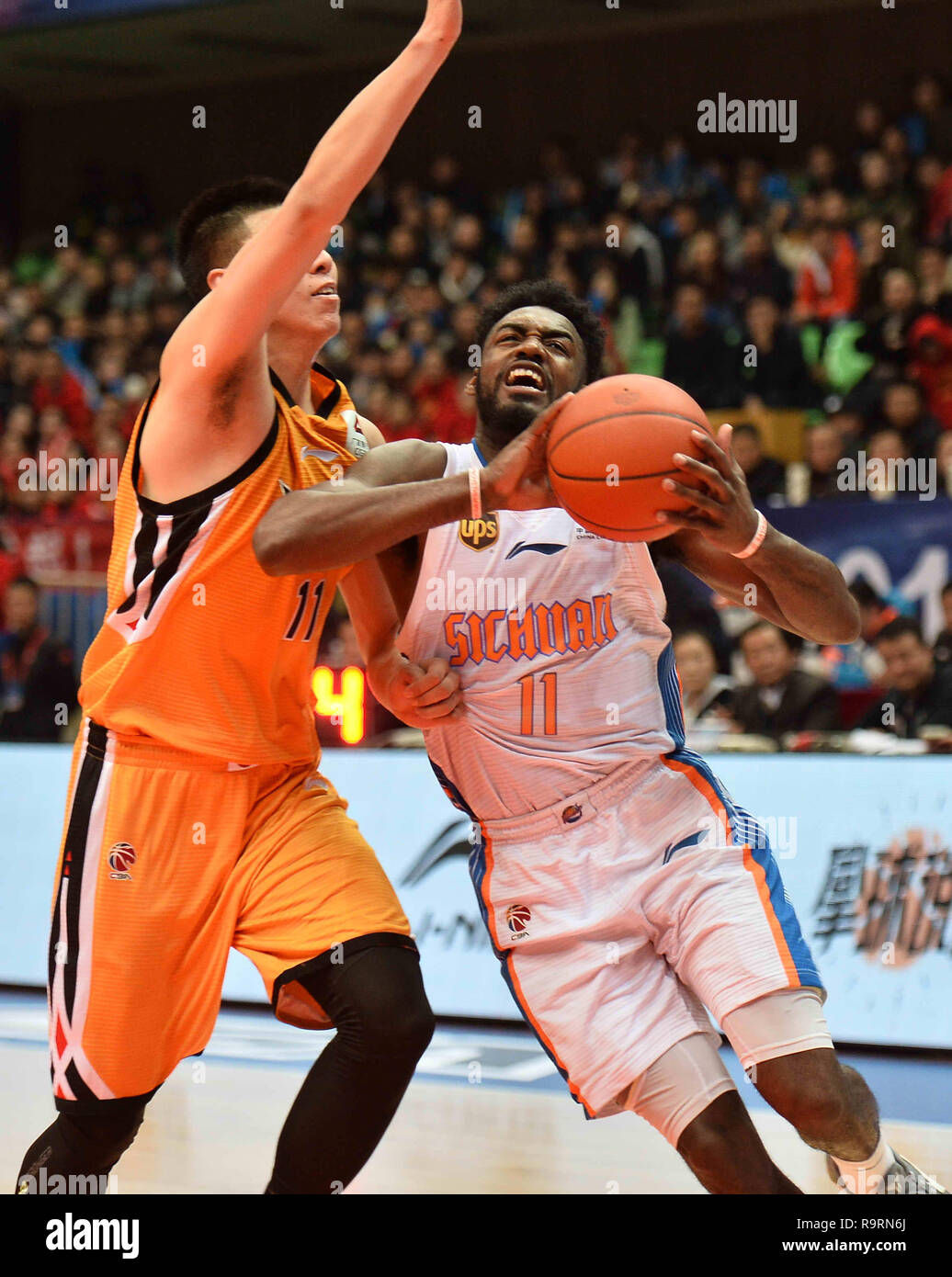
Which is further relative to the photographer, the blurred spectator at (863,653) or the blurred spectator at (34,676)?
the blurred spectator at (34,676)

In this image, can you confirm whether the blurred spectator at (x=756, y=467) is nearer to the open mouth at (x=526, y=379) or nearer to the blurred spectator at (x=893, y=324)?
the blurred spectator at (x=893, y=324)

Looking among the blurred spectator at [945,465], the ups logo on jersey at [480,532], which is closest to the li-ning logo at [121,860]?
the ups logo on jersey at [480,532]

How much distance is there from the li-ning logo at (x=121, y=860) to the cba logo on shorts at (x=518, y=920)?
A: 869 mm

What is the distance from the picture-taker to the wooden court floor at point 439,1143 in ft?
16.4

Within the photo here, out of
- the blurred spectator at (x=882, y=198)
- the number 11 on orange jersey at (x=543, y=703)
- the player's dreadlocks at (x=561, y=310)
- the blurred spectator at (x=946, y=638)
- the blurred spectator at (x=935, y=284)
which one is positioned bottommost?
the blurred spectator at (x=946, y=638)

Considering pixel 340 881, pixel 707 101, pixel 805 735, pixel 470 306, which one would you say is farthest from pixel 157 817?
pixel 707 101

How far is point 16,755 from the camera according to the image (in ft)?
29.6

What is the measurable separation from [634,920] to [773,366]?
8.63 metres

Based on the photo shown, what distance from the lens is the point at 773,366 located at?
11.6 m

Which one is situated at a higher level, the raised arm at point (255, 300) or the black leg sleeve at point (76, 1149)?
the raised arm at point (255, 300)

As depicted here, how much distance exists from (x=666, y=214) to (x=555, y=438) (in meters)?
11.6

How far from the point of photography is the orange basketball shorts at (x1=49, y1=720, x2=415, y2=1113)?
3541mm

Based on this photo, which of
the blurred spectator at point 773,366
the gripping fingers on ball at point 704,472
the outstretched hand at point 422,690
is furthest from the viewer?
the blurred spectator at point 773,366
